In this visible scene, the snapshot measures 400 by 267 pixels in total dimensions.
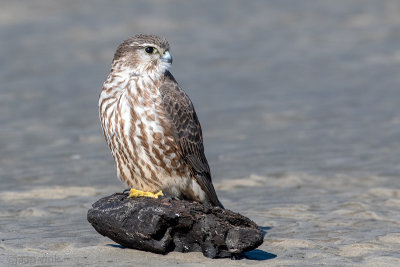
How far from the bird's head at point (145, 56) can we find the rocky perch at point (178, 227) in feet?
3.67

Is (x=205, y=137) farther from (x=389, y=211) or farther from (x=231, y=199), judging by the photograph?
(x=389, y=211)

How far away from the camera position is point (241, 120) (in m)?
11.1

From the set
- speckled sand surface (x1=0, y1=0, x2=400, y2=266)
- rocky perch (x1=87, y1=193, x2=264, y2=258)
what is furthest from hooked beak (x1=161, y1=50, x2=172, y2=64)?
speckled sand surface (x1=0, y1=0, x2=400, y2=266)

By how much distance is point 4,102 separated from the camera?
38.1 feet

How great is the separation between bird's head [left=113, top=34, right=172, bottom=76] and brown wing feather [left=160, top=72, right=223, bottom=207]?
118mm

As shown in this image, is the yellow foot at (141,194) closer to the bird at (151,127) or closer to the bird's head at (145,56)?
the bird at (151,127)

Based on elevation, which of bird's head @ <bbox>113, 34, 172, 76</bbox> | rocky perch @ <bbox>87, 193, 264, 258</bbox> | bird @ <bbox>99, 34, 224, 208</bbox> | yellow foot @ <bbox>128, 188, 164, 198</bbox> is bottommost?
rocky perch @ <bbox>87, 193, 264, 258</bbox>

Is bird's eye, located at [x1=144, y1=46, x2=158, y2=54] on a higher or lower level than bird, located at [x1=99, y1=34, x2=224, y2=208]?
higher

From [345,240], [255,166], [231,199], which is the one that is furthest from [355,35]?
[345,240]

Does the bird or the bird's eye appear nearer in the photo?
the bird

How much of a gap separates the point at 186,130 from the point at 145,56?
65 cm

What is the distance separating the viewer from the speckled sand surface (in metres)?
6.61

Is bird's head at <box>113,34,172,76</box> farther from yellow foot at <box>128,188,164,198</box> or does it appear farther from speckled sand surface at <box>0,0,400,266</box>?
speckled sand surface at <box>0,0,400,266</box>

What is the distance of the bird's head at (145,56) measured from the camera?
21.2 feet
